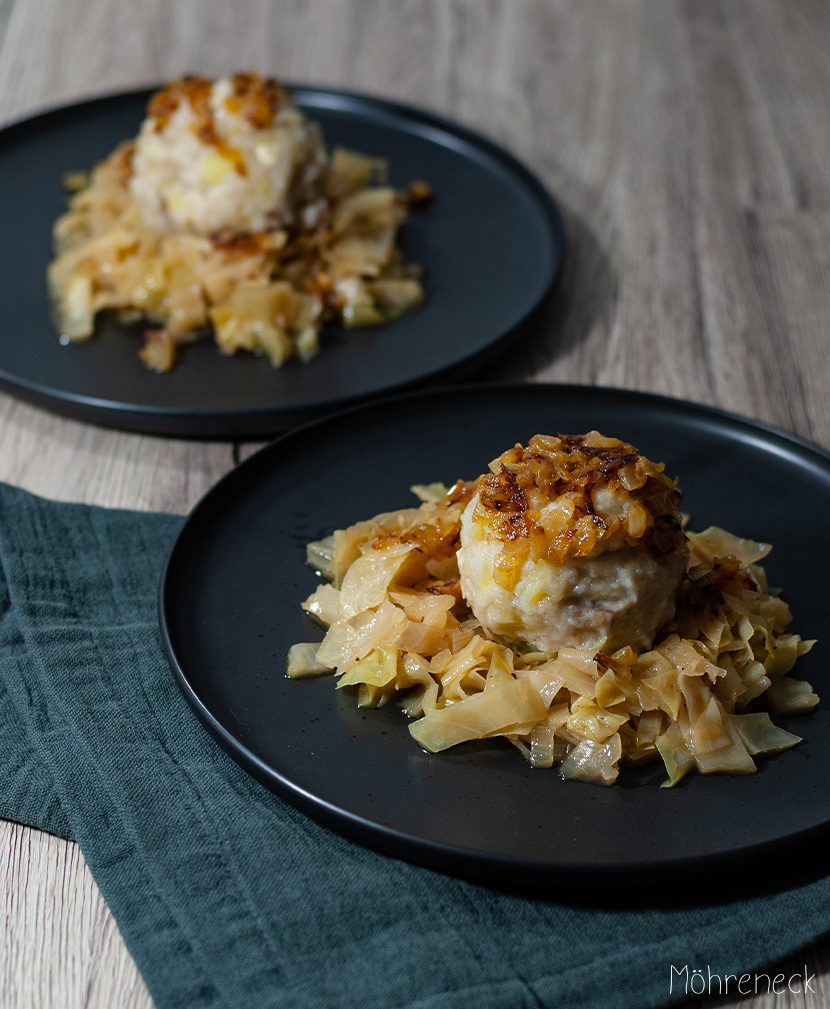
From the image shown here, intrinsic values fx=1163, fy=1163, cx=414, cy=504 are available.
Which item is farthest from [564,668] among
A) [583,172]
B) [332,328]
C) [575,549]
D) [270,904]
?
[583,172]

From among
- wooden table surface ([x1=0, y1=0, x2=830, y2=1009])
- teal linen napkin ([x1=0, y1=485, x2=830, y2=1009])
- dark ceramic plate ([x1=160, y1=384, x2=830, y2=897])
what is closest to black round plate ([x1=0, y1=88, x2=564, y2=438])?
wooden table surface ([x1=0, y1=0, x2=830, y2=1009])

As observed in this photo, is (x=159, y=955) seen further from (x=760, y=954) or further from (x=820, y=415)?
(x=820, y=415)

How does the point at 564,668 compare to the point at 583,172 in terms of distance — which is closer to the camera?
the point at 564,668

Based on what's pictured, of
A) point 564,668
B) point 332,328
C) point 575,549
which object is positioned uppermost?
point 575,549

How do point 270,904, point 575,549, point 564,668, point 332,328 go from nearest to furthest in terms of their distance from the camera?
point 270,904, point 575,549, point 564,668, point 332,328

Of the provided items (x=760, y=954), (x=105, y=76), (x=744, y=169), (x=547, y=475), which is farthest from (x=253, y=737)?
(x=105, y=76)

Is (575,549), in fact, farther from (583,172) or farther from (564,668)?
(583,172)

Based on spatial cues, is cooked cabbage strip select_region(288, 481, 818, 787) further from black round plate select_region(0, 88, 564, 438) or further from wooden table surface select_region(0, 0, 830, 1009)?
black round plate select_region(0, 88, 564, 438)

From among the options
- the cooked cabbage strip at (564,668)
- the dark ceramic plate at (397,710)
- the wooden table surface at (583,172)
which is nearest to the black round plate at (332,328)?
the wooden table surface at (583,172)
